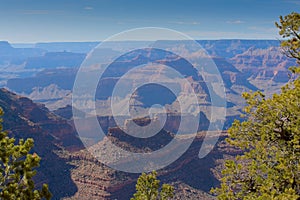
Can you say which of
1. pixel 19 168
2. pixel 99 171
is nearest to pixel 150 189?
pixel 19 168

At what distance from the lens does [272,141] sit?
12484 millimetres

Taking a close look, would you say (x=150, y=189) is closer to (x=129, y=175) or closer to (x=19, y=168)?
(x=19, y=168)

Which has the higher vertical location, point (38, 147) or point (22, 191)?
point (22, 191)

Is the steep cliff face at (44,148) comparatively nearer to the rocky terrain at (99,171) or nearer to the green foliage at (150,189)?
the rocky terrain at (99,171)

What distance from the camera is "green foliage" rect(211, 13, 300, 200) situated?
11305mm

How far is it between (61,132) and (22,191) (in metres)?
110

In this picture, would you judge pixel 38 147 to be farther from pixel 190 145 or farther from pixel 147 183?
pixel 147 183

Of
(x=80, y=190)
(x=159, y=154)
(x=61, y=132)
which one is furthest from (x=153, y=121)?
(x=61, y=132)

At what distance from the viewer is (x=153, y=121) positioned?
86.6m

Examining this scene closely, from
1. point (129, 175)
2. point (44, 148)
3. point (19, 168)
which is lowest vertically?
point (129, 175)

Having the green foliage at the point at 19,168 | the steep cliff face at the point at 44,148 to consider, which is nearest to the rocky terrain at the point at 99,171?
the steep cliff face at the point at 44,148

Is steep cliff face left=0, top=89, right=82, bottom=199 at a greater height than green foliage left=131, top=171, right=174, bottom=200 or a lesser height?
lesser

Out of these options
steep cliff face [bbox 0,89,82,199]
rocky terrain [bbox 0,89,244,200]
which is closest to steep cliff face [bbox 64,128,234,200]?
rocky terrain [bbox 0,89,244,200]

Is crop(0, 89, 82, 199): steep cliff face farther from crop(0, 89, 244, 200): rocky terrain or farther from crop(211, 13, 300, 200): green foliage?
crop(211, 13, 300, 200): green foliage
